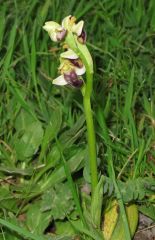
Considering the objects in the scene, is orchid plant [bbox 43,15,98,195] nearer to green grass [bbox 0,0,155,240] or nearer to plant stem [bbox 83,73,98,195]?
plant stem [bbox 83,73,98,195]

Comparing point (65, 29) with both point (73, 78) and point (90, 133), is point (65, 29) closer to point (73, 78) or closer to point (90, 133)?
point (73, 78)

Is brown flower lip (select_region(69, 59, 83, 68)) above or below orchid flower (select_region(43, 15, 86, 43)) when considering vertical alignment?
below

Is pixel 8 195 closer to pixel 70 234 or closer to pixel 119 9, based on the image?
pixel 70 234

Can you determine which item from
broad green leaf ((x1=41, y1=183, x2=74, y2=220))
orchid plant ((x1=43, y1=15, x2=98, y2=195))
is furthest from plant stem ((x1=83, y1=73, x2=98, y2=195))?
broad green leaf ((x1=41, y1=183, x2=74, y2=220))

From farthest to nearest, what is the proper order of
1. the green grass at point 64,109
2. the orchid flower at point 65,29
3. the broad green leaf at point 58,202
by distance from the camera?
the green grass at point 64,109, the broad green leaf at point 58,202, the orchid flower at point 65,29

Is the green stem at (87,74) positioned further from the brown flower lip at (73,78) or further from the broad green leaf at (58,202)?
the broad green leaf at (58,202)

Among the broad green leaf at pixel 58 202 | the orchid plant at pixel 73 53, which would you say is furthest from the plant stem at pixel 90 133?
the broad green leaf at pixel 58 202

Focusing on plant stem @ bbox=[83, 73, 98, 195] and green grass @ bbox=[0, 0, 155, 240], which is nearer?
plant stem @ bbox=[83, 73, 98, 195]

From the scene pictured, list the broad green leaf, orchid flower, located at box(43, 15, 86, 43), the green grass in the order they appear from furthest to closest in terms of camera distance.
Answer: the green grass < the broad green leaf < orchid flower, located at box(43, 15, 86, 43)
